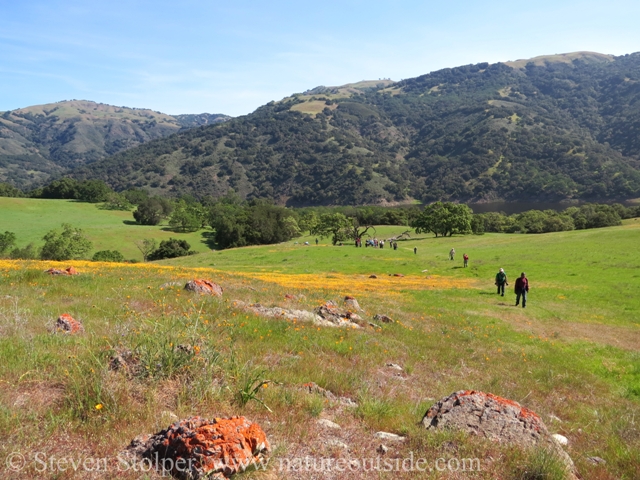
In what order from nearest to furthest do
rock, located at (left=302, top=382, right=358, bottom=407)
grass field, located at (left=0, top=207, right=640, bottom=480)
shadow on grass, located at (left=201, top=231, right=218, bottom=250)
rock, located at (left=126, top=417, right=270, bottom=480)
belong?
rock, located at (left=126, top=417, right=270, bottom=480) < grass field, located at (left=0, top=207, right=640, bottom=480) < rock, located at (left=302, top=382, right=358, bottom=407) < shadow on grass, located at (left=201, top=231, right=218, bottom=250)

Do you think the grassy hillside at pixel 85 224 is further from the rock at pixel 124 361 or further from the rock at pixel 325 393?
the rock at pixel 325 393

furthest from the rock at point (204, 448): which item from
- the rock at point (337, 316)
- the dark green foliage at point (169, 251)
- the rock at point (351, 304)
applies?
the dark green foliage at point (169, 251)

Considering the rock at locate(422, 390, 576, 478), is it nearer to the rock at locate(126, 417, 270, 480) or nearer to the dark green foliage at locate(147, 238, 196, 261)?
the rock at locate(126, 417, 270, 480)

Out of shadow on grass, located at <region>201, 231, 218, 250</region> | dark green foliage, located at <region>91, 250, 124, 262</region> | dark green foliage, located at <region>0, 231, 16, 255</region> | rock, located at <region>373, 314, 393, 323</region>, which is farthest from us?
shadow on grass, located at <region>201, 231, 218, 250</region>

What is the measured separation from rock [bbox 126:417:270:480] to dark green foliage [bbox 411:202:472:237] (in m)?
77.6

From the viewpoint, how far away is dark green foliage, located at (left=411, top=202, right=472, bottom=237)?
251ft

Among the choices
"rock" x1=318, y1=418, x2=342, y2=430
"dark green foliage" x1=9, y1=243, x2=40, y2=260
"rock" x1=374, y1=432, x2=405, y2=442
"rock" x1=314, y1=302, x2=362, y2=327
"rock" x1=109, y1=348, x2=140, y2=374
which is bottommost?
"dark green foliage" x1=9, y1=243, x2=40, y2=260

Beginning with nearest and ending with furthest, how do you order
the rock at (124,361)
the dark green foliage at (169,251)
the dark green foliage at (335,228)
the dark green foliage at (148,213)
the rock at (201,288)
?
the rock at (124,361) → the rock at (201,288) → the dark green foliage at (335,228) → the dark green foliage at (169,251) → the dark green foliage at (148,213)

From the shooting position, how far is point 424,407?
23.2ft

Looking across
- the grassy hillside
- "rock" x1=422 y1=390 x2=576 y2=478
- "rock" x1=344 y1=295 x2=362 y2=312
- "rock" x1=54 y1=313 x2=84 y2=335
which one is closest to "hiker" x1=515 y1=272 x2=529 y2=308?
"rock" x1=344 y1=295 x2=362 y2=312

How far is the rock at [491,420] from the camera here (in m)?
5.32

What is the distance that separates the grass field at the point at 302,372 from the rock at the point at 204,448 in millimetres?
216

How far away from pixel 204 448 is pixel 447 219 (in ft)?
257

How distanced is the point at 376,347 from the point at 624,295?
23.7m
